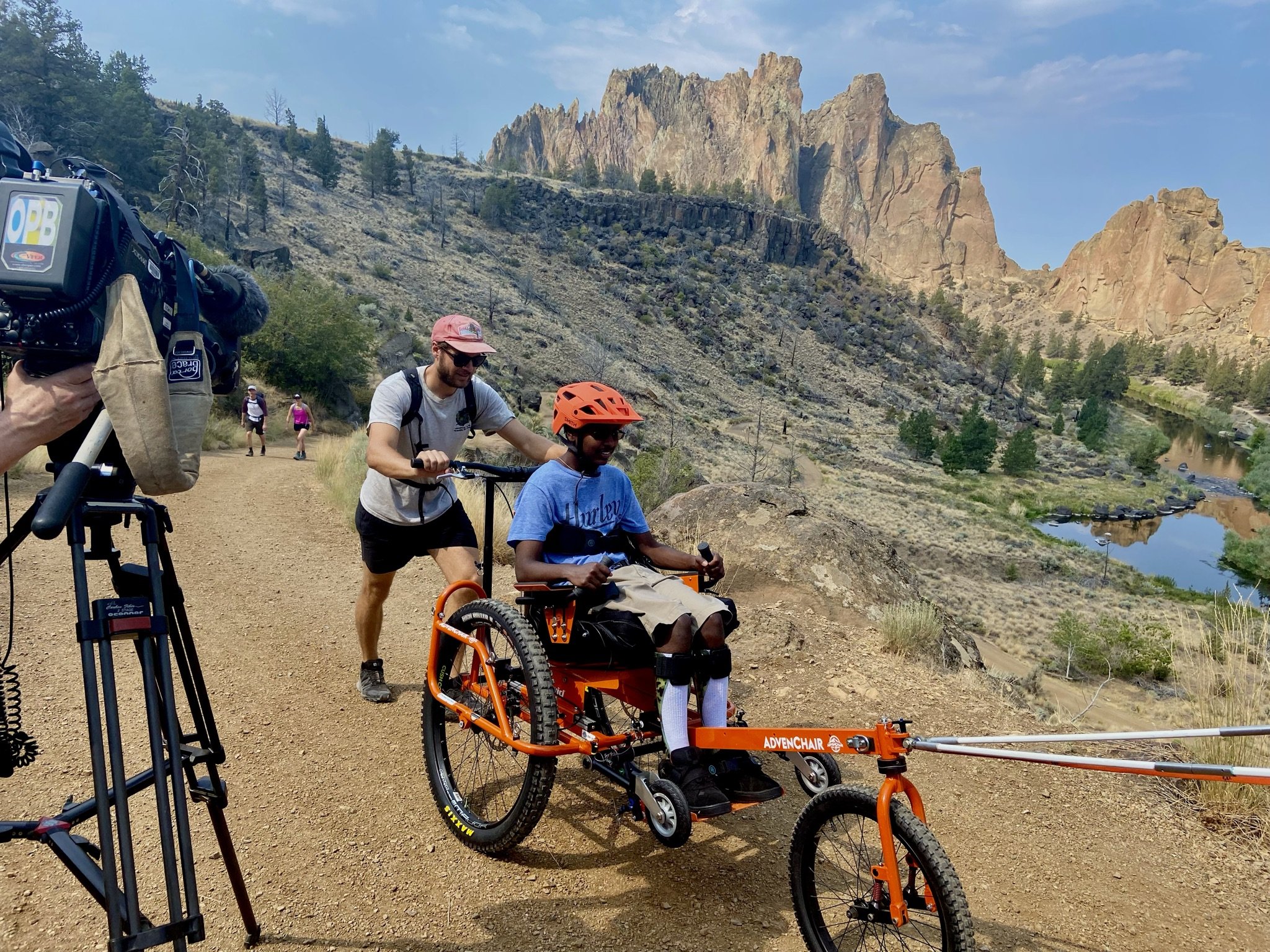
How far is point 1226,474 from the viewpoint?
263ft

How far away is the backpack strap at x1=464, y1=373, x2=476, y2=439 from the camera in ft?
14.0

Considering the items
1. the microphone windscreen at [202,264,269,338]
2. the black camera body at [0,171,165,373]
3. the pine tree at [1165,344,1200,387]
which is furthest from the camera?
the pine tree at [1165,344,1200,387]

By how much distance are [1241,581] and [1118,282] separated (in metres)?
184

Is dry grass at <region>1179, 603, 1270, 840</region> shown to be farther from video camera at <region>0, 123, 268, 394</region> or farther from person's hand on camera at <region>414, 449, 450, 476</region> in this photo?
video camera at <region>0, 123, 268, 394</region>

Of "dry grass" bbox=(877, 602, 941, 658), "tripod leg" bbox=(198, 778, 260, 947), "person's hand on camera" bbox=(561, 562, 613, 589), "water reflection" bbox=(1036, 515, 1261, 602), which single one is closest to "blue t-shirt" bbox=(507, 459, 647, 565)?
"person's hand on camera" bbox=(561, 562, 613, 589)

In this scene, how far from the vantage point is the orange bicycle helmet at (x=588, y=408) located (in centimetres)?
345

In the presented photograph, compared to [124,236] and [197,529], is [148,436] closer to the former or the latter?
[124,236]

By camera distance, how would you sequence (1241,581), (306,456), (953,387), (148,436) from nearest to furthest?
(148,436) → (306,456) → (1241,581) → (953,387)

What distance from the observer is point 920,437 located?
63.8m

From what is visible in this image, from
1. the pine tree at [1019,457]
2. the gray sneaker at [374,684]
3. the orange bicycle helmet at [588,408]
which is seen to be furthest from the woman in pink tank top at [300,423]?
the pine tree at [1019,457]

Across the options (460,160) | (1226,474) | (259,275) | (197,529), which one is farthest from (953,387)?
(197,529)

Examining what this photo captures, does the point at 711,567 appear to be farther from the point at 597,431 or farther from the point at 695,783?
the point at 695,783

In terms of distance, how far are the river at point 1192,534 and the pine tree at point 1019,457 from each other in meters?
8.48

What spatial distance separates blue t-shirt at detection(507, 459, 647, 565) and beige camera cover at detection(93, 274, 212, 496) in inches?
63.9
